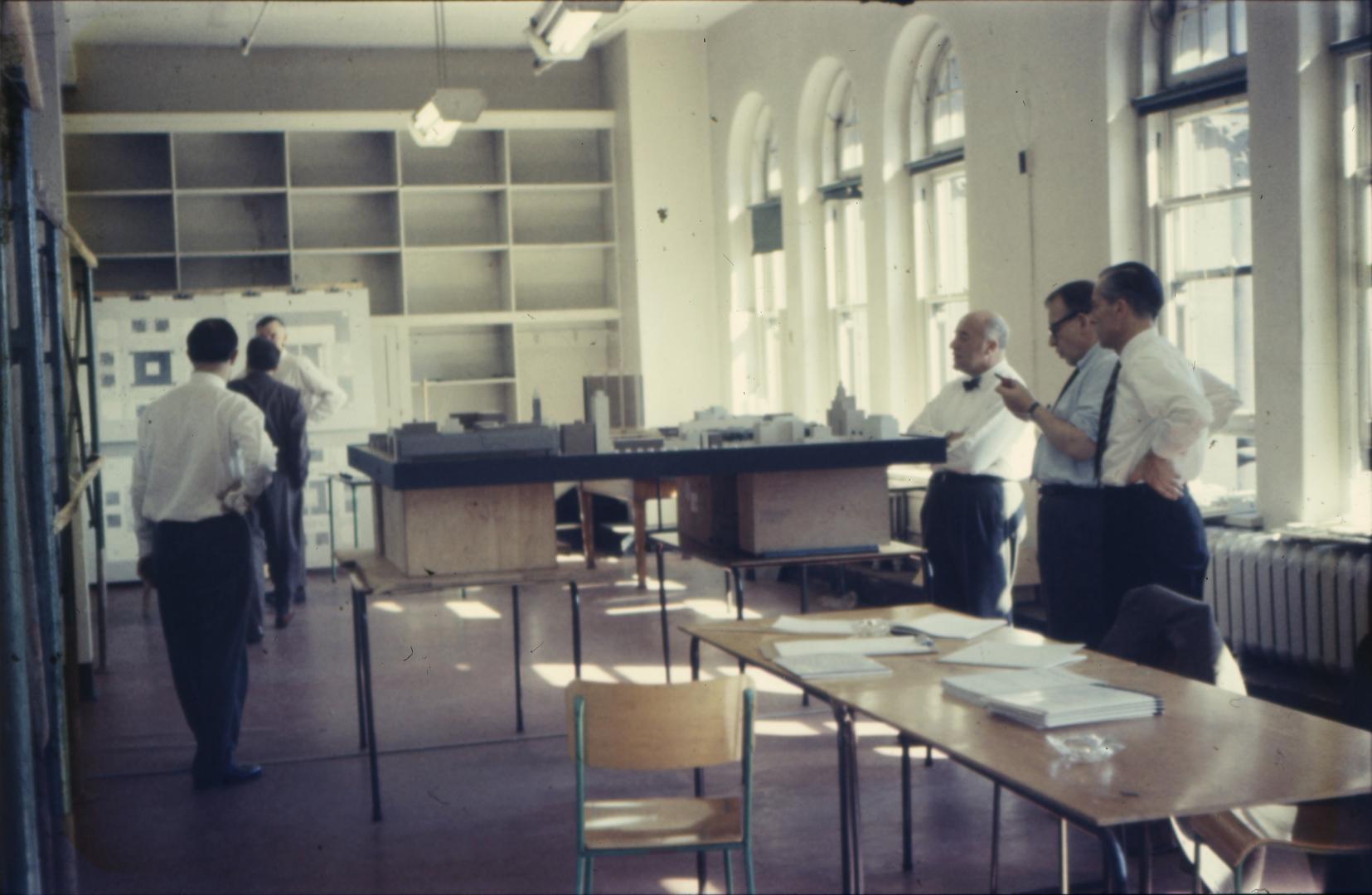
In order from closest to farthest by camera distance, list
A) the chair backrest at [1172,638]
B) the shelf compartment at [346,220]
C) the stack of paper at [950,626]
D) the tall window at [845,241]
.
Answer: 1. the chair backrest at [1172,638]
2. the stack of paper at [950,626]
3. the tall window at [845,241]
4. the shelf compartment at [346,220]

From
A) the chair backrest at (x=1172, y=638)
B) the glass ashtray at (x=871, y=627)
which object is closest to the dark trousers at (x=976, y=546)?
the glass ashtray at (x=871, y=627)

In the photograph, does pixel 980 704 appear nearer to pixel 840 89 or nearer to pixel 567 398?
pixel 840 89

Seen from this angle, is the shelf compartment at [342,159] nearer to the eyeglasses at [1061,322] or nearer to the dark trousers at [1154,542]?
the eyeglasses at [1061,322]

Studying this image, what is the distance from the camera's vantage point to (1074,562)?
457 centimetres

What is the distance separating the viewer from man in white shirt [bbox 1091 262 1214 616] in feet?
14.0

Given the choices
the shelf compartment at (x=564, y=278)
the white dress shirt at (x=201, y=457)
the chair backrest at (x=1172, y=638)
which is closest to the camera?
the chair backrest at (x=1172, y=638)

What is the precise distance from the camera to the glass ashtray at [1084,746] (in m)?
2.40

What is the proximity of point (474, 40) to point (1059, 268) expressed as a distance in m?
5.77

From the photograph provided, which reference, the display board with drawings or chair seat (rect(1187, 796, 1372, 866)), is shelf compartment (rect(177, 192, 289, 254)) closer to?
the display board with drawings

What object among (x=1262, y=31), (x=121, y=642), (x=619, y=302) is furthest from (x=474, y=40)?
(x=1262, y=31)

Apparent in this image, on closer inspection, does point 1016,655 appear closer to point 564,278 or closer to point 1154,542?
point 1154,542

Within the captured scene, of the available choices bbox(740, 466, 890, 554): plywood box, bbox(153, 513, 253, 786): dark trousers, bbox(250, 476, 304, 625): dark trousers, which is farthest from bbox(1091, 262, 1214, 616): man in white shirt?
bbox(250, 476, 304, 625): dark trousers

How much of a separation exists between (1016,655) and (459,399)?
8379 millimetres

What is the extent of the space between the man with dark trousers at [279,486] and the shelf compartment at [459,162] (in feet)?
11.6
